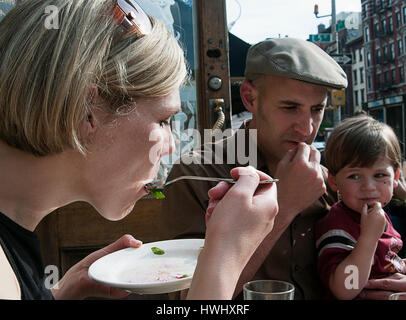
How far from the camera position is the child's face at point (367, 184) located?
66.4 inches

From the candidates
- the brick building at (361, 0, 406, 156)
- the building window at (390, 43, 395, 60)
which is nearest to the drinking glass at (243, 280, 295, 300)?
the brick building at (361, 0, 406, 156)

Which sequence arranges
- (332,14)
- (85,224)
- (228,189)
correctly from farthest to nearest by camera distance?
1. (332,14)
2. (85,224)
3. (228,189)

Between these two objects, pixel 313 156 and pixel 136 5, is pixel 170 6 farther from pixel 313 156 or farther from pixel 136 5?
pixel 136 5

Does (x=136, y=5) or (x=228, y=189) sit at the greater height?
(x=136, y=5)

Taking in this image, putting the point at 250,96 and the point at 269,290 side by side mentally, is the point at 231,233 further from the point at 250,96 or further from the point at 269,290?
the point at 250,96

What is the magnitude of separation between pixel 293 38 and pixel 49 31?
4.37 ft

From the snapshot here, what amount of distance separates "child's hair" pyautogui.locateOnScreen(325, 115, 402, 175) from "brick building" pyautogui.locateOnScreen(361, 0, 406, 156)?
111 ft

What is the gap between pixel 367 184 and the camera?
5.56ft

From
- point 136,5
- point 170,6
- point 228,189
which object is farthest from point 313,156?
point 170,6

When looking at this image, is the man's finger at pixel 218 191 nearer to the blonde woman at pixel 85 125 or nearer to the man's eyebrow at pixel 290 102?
the blonde woman at pixel 85 125

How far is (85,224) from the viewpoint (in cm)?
281

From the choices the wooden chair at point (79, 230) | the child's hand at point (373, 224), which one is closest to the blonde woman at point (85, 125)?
the child's hand at point (373, 224)

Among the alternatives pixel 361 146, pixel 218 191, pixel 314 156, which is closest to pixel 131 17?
pixel 218 191
